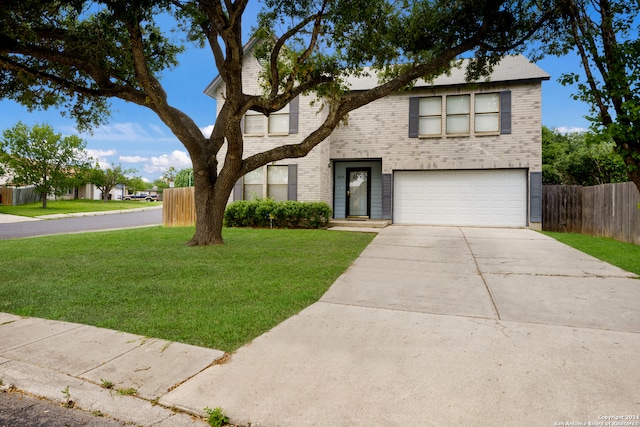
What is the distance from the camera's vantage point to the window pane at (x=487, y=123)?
48.4 ft

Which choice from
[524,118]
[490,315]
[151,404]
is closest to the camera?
[151,404]

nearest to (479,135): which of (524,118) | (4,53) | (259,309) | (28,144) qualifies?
(524,118)

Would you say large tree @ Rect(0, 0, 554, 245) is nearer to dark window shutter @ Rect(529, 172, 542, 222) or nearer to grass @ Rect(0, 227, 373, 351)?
grass @ Rect(0, 227, 373, 351)

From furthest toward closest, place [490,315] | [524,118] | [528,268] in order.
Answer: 1. [524,118]
2. [528,268]
3. [490,315]

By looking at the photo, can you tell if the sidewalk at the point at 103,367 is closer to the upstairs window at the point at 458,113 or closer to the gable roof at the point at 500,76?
the gable roof at the point at 500,76

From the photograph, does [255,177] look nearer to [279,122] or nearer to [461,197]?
[279,122]

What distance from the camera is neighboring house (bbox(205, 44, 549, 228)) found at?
14.4 metres

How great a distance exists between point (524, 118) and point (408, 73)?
783 centimetres

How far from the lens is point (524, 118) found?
47.1ft

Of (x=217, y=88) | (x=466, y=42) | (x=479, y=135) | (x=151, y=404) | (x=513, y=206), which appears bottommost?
(x=151, y=404)

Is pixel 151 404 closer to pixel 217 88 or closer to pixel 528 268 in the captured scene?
pixel 528 268

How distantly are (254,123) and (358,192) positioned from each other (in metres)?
5.24

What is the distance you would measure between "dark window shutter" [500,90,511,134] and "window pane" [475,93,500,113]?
8.4 inches

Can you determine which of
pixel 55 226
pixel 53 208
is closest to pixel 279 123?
pixel 55 226
